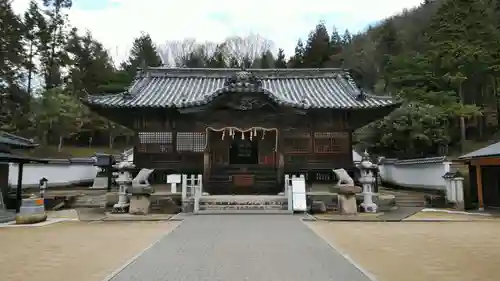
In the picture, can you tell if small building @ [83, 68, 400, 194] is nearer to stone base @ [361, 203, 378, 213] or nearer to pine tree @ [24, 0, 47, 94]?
stone base @ [361, 203, 378, 213]

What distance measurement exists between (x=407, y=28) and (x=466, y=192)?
1796 inches

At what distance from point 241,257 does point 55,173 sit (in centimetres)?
2202

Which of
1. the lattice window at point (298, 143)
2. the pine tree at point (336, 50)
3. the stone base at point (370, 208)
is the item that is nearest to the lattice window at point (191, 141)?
the lattice window at point (298, 143)

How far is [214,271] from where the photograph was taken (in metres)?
7.18

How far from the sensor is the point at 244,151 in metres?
23.6

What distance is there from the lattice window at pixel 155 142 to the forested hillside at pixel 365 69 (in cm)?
713

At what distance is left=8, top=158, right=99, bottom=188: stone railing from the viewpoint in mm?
23156

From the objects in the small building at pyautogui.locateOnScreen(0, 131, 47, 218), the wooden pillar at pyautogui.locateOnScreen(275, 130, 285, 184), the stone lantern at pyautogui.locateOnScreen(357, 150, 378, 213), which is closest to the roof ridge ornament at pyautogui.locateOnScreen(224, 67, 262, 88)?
the wooden pillar at pyautogui.locateOnScreen(275, 130, 285, 184)

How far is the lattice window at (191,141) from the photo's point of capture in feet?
74.6

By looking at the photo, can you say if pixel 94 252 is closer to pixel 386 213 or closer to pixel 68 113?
pixel 386 213

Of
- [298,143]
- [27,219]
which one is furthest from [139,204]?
[298,143]

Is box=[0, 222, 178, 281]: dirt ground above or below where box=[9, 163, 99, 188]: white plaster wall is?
below

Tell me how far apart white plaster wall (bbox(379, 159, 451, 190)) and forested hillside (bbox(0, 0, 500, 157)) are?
3.30m

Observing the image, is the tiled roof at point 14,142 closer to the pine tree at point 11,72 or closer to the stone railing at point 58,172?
the stone railing at point 58,172
